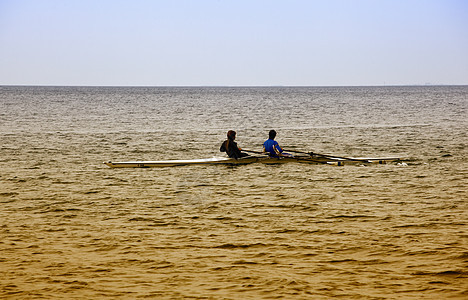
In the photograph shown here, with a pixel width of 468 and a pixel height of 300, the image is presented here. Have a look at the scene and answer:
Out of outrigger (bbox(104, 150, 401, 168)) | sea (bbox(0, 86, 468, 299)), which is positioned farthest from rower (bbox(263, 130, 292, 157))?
sea (bbox(0, 86, 468, 299))

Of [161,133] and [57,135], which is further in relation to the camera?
[161,133]

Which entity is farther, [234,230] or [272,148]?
[272,148]

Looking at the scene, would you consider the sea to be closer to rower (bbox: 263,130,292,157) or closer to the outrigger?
the outrigger

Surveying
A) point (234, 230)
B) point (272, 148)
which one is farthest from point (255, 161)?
point (234, 230)

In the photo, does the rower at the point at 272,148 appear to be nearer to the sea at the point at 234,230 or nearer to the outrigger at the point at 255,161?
the outrigger at the point at 255,161

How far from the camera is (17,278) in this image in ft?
24.8

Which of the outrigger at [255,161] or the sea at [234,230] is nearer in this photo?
the sea at [234,230]

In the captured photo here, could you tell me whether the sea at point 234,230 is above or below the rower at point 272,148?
below

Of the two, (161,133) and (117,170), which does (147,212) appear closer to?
(117,170)

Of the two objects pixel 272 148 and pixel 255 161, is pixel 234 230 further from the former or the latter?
pixel 272 148

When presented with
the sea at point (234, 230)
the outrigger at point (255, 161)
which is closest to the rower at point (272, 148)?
the outrigger at point (255, 161)

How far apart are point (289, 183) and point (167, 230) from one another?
20.6 ft

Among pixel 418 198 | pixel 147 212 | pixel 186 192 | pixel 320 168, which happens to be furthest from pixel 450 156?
pixel 147 212

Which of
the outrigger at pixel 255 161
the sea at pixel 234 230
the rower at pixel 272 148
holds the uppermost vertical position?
the rower at pixel 272 148
